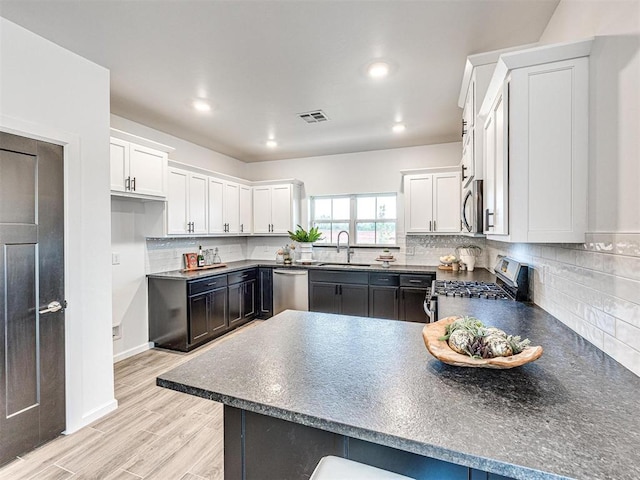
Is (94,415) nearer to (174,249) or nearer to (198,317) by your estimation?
(198,317)

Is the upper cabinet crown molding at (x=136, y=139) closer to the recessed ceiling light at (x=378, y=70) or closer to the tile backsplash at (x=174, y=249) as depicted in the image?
the tile backsplash at (x=174, y=249)

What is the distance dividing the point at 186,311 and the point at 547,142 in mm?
3676

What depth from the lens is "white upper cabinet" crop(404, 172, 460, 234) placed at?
4.23 m

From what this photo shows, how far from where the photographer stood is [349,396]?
0.94 metres

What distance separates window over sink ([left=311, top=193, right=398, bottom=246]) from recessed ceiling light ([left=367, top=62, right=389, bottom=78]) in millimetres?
2537

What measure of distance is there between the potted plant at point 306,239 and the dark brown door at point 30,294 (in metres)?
3.19

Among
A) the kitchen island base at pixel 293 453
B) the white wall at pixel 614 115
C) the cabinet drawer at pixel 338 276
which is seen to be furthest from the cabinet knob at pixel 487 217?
the cabinet drawer at pixel 338 276

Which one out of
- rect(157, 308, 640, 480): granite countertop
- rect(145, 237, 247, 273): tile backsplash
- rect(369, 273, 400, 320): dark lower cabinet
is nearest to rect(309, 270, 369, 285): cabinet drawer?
rect(369, 273, 400, 320): dark lower cabinet

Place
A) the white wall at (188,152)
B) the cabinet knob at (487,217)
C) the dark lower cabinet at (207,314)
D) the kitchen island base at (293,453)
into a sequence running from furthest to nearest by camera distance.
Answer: the dark lower cabinet at (207,314)
the white wall at (188,152)
the cabinet knob at (487,217)
the kitchen island base at (293,453)

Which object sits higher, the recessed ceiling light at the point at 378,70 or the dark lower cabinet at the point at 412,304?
the recessed ceiling light at the point at 378,70

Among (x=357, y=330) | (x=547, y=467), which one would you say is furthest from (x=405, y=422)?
(x=357, y=330)

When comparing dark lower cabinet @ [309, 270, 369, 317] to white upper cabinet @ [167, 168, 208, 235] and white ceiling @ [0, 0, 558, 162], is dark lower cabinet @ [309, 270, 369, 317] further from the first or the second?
white ceiling @ [0, 0, 558, 162]

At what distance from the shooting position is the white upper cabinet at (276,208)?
205 inches

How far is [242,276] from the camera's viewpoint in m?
4.74
